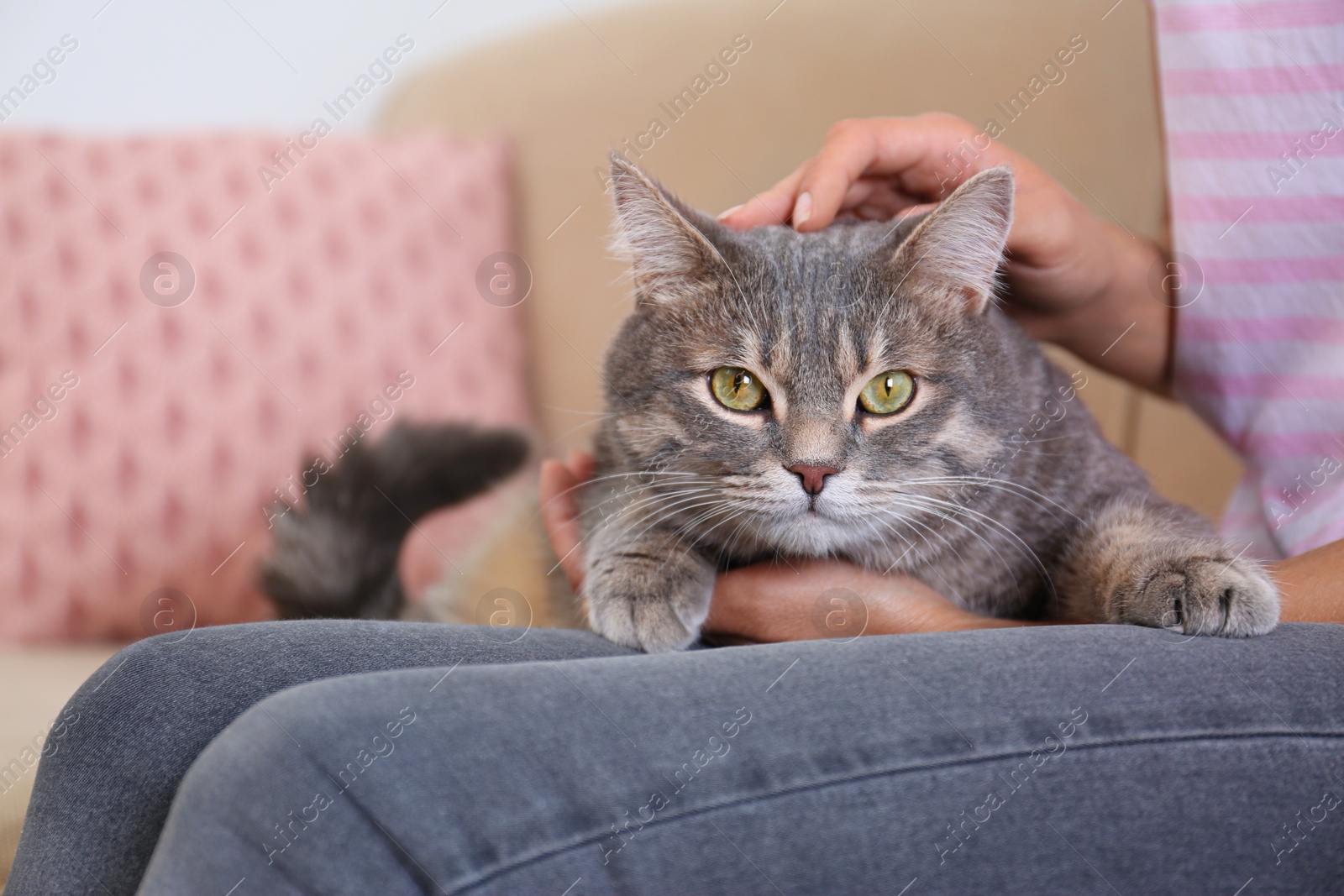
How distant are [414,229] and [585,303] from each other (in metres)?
0.44

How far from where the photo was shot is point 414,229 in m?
2.17

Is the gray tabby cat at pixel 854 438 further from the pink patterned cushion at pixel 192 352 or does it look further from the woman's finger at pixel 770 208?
the pink patterned cushion at pixel 192 352

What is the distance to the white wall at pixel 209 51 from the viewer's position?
2.29 metres

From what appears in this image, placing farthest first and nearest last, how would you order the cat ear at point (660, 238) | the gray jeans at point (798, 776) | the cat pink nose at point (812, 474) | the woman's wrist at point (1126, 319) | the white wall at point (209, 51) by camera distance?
the white wall at point (209, 51) → the woman's wrist at point (1126, 319) → the cat ear at point (660, 238) → the cat pink nose at point (812, 474) → the gray jeans at point (798, 776)

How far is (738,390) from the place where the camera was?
1.02 metres

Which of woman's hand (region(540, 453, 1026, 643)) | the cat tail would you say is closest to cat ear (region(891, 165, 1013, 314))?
woman's hand (region(540, 453, 1026, 643))

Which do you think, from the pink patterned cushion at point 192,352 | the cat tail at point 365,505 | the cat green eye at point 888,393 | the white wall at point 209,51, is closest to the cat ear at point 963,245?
the cat green eye at point 888,393

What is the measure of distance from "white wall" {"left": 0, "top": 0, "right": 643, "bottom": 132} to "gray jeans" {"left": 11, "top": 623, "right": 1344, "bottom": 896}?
6.52 feet

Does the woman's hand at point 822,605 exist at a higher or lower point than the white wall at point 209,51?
lower

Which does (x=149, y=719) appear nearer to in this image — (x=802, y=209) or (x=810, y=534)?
(x=810, y=534)

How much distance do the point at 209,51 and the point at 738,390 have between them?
2055mm

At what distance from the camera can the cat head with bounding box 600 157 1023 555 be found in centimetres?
95

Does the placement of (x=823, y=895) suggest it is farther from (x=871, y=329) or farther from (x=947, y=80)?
(x=947, y=80)

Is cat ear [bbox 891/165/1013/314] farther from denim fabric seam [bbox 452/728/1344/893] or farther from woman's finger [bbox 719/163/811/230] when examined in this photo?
denim fabric seam [bbox 452/728/1344/893]
